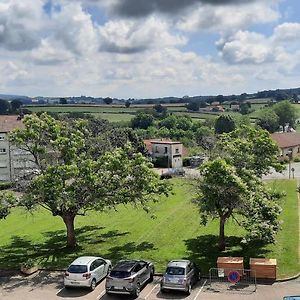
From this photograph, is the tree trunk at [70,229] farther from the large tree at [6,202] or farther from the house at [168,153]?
the house at [168,153]

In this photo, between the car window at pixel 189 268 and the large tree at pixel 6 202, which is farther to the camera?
the large tree at pixel 6 202

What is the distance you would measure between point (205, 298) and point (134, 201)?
31.2 ft

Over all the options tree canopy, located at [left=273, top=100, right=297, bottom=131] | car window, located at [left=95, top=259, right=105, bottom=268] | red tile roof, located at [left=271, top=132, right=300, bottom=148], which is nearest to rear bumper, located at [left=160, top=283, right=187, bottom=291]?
car window, located at [left=95, top=259, right=105, bottom=268]

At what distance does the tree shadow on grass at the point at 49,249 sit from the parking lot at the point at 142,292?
3.07m

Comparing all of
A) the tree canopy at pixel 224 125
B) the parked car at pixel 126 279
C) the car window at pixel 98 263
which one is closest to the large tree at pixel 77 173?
the car window at pixel 98 263

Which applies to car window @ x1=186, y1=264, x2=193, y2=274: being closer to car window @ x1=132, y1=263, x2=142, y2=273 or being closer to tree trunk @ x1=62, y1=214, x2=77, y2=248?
car window @ x1=132, y1=263, x2=142, y2=273

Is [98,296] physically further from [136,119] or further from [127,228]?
[136,119]

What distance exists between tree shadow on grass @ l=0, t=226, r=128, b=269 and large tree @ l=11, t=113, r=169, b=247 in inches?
70.7

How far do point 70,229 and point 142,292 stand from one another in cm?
977

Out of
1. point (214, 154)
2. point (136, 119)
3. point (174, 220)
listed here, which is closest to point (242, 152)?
point (214, 154)

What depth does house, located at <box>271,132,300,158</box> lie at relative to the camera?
95950 millimetres

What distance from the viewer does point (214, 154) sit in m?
32.2

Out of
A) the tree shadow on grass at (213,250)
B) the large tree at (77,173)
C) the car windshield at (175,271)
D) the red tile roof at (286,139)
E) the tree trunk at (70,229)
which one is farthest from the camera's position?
the red tile roof at (286,139)

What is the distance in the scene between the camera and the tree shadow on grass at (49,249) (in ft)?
98.5
